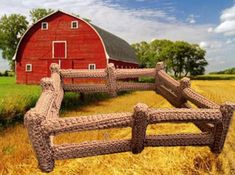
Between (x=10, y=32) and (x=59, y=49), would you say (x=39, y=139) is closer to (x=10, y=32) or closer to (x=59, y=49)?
(x=59, y=49)

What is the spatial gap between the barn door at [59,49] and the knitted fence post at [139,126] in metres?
34.2

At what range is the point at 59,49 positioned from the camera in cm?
3628

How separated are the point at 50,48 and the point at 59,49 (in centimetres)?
103

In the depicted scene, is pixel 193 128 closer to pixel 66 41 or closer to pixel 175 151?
pixel 175 151

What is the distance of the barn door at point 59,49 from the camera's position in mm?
36062

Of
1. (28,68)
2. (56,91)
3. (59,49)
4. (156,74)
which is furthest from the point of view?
(28,68)

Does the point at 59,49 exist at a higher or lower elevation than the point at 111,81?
lower

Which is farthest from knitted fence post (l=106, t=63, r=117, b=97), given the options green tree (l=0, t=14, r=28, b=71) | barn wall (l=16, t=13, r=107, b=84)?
green tree (l=0, t=14, r=28, b=71)

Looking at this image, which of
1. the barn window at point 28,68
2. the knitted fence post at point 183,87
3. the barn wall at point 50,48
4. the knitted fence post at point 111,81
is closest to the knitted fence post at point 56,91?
the knitted fence post at point 111,81

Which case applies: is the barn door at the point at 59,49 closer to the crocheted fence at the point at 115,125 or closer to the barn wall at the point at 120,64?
the barn wall at the point at 120,64

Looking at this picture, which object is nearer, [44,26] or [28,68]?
[44,26]

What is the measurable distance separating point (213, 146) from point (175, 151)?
6.01ft

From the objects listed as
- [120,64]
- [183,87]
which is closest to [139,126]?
[183,87]

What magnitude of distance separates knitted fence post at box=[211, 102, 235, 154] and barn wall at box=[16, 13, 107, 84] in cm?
3167
